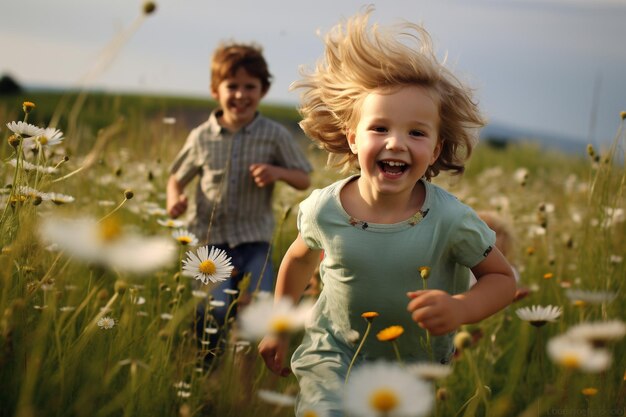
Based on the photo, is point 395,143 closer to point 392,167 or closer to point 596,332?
point 392,167

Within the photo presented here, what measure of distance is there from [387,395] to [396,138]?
0.89 m

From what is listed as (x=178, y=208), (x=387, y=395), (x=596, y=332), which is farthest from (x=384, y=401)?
(x=178, y=208)

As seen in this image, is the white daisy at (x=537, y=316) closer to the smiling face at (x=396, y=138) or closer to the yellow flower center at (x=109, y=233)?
the smiling face at (x=396, y=138)

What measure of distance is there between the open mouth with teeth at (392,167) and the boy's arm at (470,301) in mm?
316

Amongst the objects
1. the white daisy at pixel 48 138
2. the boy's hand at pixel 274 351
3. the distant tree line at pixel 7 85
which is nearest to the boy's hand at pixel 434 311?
the boy's hand at pixel 274 351

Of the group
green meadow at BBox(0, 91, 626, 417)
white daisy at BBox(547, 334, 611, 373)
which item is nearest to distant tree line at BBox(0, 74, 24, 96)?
green meadow at BBox(0, 91, 626, 417)

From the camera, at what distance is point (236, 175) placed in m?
3.34

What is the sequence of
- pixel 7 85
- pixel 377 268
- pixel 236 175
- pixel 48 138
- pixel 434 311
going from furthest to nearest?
pixel 7 85 → pixel 236 175 → pixel 48 138 → pixel 377 268 → pixel 434 311

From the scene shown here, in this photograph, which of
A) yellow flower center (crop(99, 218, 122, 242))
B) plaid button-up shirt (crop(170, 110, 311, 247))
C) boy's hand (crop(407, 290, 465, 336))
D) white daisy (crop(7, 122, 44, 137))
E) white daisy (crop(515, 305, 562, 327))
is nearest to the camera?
yellow flower center (crop(99, 218, 122, 242))

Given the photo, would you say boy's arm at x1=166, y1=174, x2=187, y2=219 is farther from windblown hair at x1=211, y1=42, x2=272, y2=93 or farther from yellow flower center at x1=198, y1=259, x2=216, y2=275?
yellow flower center at x1=198, y1=259, x2=216, y2=275

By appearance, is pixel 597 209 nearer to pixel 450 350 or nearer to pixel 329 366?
pixel 450 350

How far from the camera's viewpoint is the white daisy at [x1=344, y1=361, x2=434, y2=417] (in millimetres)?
1042

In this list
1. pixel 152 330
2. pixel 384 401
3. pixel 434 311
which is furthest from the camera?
pixel 152 330

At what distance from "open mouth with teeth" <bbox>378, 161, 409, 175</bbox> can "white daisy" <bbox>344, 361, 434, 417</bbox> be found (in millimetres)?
828
